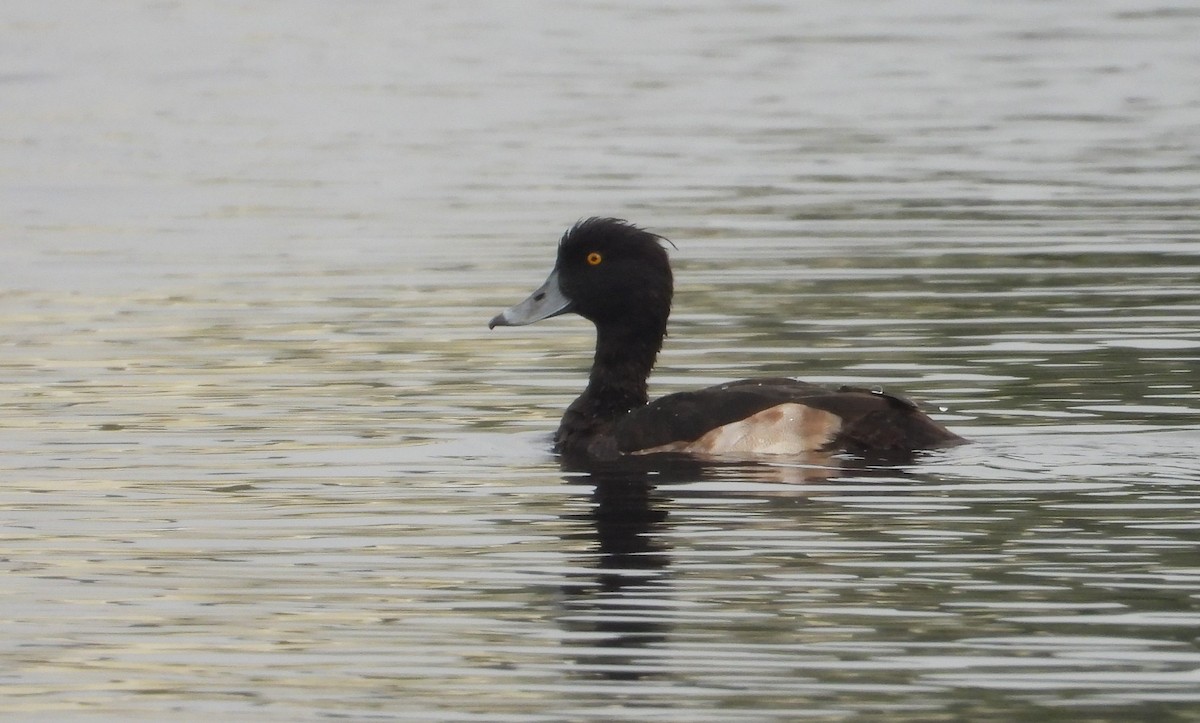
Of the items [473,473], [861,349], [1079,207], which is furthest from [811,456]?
[1079,207]

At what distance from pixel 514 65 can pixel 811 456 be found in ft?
87.1

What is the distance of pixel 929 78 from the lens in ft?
115

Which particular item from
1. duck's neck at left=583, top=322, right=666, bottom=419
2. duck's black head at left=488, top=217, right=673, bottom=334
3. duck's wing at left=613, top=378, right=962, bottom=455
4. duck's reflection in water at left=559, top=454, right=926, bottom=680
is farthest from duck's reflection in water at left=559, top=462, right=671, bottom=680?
duck's black head at left=488, top=217, right=673, bottom=334

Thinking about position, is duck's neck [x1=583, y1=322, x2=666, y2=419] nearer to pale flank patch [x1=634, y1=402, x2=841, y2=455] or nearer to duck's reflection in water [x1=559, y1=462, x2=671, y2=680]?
pale flank patch [x1=634, y1=402, x2=841, y2=455]

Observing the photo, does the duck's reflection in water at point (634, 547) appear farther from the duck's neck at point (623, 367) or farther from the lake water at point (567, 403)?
the duck's neck at point (623, 367)

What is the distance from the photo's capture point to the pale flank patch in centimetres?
1206

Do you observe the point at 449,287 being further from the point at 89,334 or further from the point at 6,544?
the point at 6,544

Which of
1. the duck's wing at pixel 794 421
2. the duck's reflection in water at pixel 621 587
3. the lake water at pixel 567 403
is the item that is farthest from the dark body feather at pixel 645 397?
the duck's reflection in water at pixel 621 587

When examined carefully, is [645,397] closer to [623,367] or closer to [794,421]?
[623,367]

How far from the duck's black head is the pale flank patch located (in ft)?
4.27

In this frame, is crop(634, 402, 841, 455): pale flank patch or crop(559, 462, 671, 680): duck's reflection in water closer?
crop(559, 462, 671, 680): duck's reflection in water

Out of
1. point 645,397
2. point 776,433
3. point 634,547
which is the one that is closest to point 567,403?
point 645,397

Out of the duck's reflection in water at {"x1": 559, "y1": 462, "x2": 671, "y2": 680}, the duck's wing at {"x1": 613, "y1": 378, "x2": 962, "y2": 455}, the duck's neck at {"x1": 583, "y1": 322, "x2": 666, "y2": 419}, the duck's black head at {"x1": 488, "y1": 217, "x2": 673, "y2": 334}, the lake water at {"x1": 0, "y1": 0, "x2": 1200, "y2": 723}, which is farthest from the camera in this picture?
the duck's black head at {"x1": 488, "y1": 217, "x2": 673, "y2": 334}

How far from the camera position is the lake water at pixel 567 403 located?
27.3ft
